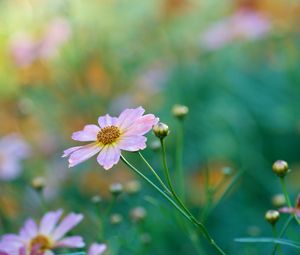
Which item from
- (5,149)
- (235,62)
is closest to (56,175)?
(5,149)

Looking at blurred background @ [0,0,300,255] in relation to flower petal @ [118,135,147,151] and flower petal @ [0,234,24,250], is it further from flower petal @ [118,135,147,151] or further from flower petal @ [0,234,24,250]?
flower petal @ [118,135,147,151]

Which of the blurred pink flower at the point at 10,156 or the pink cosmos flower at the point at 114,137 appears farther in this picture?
the blurred pink flower at the point at 10,156

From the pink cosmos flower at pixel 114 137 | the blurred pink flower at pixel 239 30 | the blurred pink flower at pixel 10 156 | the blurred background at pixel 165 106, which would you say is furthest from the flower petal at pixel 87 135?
the blurred pink flower at pixel 239 30

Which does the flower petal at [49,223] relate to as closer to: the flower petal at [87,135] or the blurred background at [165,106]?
the flower petal at [87,135]

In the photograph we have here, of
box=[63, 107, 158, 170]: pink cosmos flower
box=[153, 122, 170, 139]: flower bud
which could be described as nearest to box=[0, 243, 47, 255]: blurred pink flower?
box=[63, 107, 158, 170]: pink cosmos flower

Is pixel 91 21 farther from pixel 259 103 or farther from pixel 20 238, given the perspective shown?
pixel 20 238

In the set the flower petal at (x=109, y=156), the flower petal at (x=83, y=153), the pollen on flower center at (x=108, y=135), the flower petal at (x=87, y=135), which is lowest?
the flower petal at (x=109, y=156)

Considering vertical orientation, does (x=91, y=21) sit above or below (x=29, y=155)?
above

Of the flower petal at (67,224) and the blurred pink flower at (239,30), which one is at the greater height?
the blurred pink flower at (239,30)
